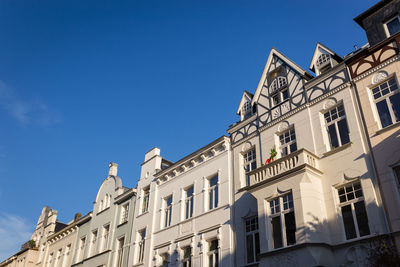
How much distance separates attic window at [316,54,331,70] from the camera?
19.6 metres

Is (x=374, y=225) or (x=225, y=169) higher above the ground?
(x=225, y=169)

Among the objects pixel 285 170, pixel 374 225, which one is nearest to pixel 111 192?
pixel 285 170

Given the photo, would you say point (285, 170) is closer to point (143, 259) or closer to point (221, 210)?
point (221, 210)

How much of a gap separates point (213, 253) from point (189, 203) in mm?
4364

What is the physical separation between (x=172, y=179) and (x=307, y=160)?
39.0 feet

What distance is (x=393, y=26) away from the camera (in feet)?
57.4

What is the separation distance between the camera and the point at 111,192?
3378 centimetres

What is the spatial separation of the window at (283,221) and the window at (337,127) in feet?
11.1

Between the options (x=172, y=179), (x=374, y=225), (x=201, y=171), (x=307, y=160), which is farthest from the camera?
(x=172, y=179)

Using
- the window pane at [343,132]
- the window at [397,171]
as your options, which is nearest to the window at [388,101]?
the window pane at [343,132]

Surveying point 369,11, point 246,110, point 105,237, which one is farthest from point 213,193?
point 105,237

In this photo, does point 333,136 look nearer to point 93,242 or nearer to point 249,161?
point 249,161

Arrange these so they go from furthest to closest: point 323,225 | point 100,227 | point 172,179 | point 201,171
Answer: point 100,227
point 172,179
point 201,171
point 323,225

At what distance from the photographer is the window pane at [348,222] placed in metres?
15.3
